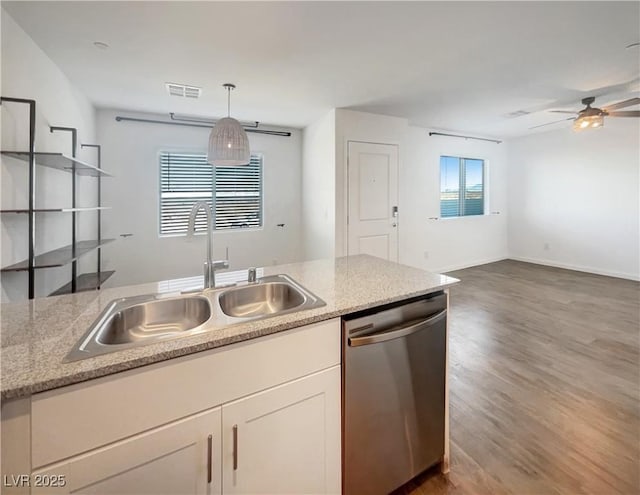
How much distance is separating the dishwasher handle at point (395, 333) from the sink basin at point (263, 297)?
13.8 inches

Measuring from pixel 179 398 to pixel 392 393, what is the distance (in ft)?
2.81

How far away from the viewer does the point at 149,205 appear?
410 cm

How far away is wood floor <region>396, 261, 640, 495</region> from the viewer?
1.48 meters

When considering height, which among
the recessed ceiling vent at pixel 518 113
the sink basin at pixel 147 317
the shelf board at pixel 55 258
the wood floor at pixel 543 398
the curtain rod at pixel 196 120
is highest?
the recessed ceiling vent at pixel 518 113

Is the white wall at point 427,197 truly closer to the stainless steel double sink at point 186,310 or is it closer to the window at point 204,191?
the window at point 204,191

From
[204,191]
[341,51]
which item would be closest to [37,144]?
[204,191]

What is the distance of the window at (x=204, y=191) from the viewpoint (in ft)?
13.9

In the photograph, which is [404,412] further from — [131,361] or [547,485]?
[131,361]

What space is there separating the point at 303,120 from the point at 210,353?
424 cm

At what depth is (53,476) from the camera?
754mm

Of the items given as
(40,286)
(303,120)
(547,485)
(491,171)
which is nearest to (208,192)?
(303,120)

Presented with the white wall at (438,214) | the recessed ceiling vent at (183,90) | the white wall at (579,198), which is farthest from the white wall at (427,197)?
the recessed ceiling vent at (183,90)

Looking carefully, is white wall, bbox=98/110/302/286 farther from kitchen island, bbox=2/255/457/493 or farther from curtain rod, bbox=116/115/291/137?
kitchen island, bbox=2/255/457/493

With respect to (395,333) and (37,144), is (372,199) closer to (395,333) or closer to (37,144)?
(395,333)
